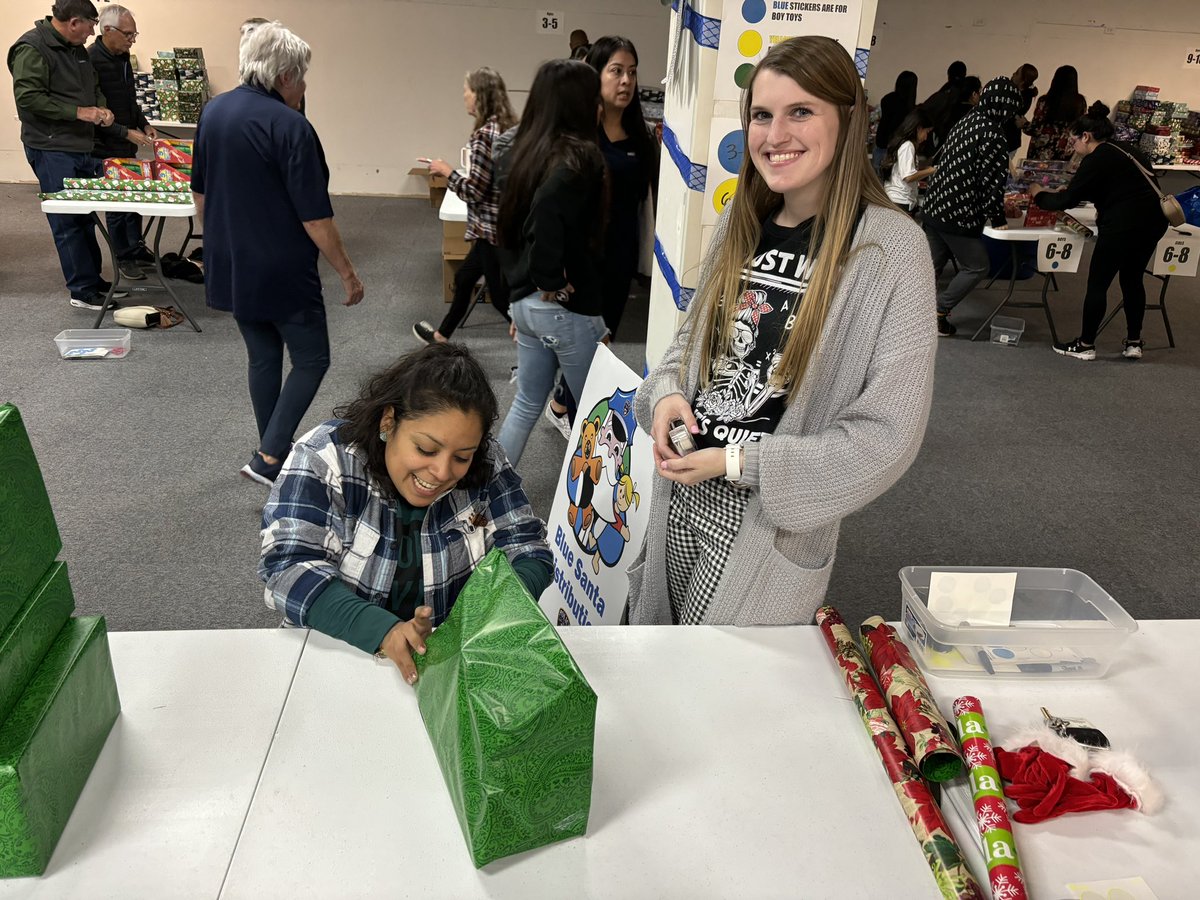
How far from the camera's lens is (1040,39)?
841 centimetres

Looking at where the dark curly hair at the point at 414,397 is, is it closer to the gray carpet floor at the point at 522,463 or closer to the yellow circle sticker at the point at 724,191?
the yellow circle sticker at the point at 724,191

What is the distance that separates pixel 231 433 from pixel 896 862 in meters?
3.11

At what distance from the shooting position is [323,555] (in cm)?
136

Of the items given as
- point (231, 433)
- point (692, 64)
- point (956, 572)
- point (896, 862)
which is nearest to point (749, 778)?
point (896, 862)

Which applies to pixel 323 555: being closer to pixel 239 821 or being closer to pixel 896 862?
pixel 239 821

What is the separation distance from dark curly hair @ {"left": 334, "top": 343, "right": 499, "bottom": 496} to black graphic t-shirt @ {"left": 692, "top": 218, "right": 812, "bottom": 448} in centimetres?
37

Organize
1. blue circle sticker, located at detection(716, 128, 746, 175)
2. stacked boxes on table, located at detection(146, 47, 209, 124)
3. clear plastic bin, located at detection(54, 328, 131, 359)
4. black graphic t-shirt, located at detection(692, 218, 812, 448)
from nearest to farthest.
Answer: black graphic t-shirt, located at detection(692, 218, 812, 448)
blue circle sticker, located at detection(716, 128, 746, 175)
clear plastic bin, located at detection(54, 328, 131, 359)
stacked boxes on table, located at detection(146, 47, 209, 124)

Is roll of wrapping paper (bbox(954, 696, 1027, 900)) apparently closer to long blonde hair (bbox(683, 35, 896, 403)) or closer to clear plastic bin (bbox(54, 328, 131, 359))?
long blonde hair (bbox(683, 35, 896, 403))

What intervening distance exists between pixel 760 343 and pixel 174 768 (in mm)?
985

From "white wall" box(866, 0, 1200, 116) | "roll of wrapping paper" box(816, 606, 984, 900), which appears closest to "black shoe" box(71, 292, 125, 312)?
"roll of wrapping paper" box(816, 606, 984, 900)

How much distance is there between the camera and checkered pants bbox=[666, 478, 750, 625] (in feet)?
4.86

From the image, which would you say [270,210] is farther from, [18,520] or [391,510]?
[18,520]

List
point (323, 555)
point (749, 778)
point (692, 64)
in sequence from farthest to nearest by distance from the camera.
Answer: point (692, 64), point (323, 555), point (749, 778)

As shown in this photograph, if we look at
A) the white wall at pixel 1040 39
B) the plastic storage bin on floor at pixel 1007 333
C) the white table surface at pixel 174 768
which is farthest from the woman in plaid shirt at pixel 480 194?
the white wall at pixel 1040 39
